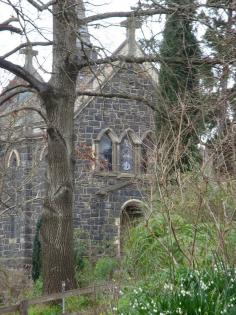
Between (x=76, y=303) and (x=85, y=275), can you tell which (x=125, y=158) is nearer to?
(x=85, y=275)

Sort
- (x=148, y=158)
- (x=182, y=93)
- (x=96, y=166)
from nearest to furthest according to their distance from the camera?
(x=148, y=158) → (x=182, y=93) → (x=96, y=166)

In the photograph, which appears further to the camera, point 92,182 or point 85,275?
point 92,182

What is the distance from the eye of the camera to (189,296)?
7.88m

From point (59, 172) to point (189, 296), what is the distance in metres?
8.22

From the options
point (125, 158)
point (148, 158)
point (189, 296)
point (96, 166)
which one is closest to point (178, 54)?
point (148, 158)

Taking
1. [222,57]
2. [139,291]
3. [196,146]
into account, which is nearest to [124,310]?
[139,291]

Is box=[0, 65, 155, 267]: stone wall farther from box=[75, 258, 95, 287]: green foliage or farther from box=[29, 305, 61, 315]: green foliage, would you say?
box=[29, 305, 61, 315]: green foliage

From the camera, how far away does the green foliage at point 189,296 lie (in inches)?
305

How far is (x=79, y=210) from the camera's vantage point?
27859mm

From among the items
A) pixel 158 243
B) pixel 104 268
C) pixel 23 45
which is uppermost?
pixel 23 45

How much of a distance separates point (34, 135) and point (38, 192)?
216 cm

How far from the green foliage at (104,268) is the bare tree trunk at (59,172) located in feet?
9.96

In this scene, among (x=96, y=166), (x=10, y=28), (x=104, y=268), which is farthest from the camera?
(x=96, y=166)

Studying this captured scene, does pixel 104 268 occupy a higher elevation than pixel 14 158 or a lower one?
lower
